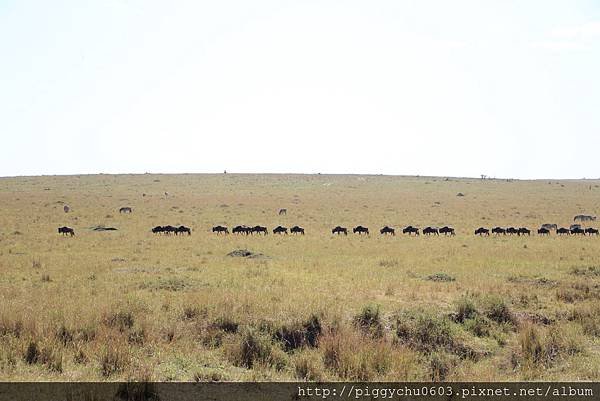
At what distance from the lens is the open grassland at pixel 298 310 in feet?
33.8

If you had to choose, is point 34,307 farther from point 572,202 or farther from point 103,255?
point 572,202

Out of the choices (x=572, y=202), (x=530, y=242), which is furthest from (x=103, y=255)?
(x=572, y=202)

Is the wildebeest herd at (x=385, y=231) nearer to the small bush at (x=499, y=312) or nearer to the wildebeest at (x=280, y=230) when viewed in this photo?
the wildebeest at (x=280, y=230)

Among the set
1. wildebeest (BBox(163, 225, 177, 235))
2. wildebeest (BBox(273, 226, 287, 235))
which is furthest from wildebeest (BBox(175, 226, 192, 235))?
wildebeest (BBox(273, 226, 287, 235))

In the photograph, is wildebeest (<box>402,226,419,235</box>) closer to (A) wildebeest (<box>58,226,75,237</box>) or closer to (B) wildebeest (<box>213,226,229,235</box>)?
(B) wildebeest (<box>213,226,229,235</box>)

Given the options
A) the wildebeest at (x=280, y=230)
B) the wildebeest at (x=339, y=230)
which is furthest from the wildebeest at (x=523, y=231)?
the wildebeest at (x=280, y=230)

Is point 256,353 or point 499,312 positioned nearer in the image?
point 256,353

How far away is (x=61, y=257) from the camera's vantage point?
76.4 ft

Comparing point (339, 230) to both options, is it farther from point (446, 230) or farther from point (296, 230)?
point (446, 230)

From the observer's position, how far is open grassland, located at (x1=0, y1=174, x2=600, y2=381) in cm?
1030

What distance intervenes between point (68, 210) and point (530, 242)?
139 feet

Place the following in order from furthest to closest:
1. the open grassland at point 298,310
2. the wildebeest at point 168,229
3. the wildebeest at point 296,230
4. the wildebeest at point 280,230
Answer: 1. the wildebeest at point 296,230
2. the wildebeest at point 280,230
3. the wildebeest at point 168,229
4. the open grassland at point 298,310

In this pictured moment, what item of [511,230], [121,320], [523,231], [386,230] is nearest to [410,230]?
[386,230]

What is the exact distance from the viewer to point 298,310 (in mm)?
13047
